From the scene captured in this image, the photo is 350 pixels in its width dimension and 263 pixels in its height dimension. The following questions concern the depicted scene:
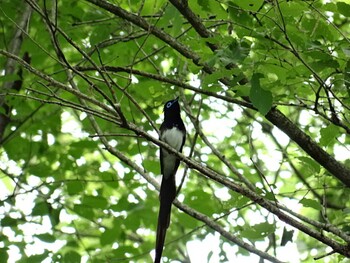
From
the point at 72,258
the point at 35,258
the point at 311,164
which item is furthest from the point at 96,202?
the point at 311,164

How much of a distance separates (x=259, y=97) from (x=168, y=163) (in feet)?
8.01

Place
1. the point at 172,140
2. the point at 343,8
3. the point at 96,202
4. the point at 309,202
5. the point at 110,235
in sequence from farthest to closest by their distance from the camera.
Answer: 1. the point at 172,140
2. the point at 110,235
3. the point at 96,202
4. the point at 309,202
5. the point at 343,8

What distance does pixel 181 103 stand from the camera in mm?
6328

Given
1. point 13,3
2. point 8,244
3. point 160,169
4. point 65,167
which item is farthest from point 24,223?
point 13,3

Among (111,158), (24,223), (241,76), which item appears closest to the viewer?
(241,76)

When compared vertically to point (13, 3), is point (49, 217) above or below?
below

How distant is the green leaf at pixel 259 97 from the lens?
3441 mm

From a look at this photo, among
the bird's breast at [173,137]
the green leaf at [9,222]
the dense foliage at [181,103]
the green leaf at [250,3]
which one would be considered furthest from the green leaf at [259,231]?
the green leaf at [9,222]

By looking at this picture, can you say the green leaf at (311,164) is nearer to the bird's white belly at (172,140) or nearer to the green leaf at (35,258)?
the bird's white belly at (172,140)

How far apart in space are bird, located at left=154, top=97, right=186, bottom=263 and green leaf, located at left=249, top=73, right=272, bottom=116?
136 cm

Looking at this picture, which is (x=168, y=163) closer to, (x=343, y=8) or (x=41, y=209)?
(x=41, y=209)

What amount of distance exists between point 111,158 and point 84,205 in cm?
271

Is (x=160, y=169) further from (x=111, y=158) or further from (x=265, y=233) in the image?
(x=111, y=158)

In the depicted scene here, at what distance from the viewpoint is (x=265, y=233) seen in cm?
396
